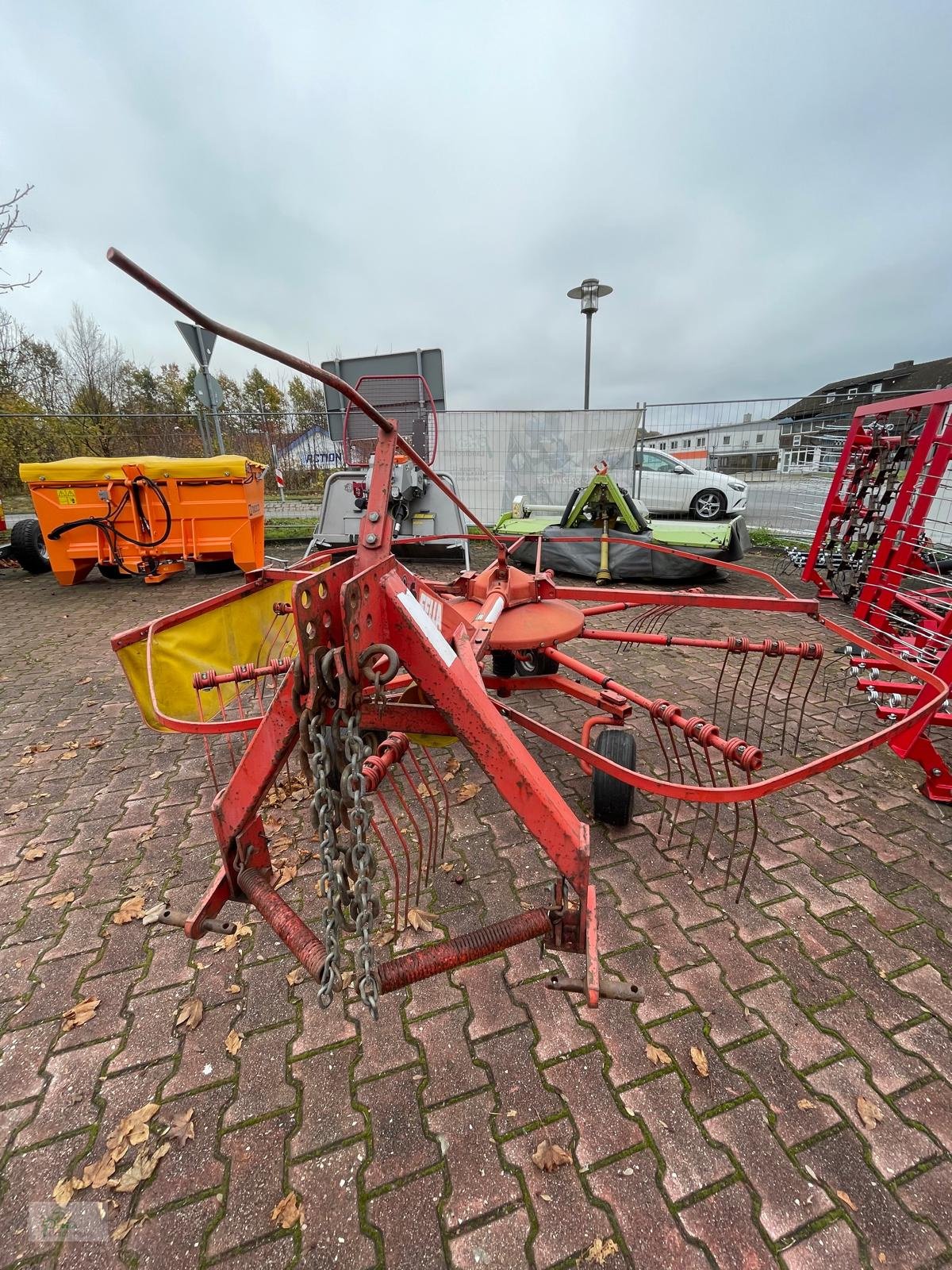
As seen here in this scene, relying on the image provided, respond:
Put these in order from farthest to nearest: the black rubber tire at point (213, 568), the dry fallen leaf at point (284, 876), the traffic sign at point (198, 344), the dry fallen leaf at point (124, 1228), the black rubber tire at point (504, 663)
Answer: the black rubber tire at point (213, 568) < the traffic sign at point (198, 344) < the black rubber tire at point (504, 663) < the dry fallen leaf at point (284, 876) < the dry fallen leaf at point (124, 1228)

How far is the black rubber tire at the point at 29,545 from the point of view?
7.85 meters

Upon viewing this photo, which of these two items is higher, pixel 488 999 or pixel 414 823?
pixel 414 823

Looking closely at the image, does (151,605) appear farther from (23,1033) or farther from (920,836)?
(920,836)

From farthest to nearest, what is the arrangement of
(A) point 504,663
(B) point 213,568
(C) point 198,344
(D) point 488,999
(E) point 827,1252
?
(B) point 213,568 < (C) point 198,344 < (A) point 504,663 < (D) point 488,999 < (E) point 827,1252

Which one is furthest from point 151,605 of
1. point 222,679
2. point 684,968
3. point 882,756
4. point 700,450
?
point 700,450

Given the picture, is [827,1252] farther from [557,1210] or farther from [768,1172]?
[557,1210]

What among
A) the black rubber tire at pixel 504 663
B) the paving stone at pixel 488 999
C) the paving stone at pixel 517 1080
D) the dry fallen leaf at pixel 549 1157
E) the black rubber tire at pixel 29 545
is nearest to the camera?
the dry fallen leaf at pixel 549 1157

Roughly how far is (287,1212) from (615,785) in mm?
1799

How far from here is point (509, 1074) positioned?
1.62 metres

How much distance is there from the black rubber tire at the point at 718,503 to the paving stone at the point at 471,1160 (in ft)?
34.8

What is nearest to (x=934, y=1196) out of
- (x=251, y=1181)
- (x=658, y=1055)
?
(x=658, y=1055)

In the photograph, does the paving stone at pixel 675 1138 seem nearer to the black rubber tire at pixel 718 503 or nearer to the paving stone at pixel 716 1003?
the paving stone at pixel 716 1003

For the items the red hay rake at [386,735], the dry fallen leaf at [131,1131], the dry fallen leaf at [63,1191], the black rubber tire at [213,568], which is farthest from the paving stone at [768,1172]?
the black rubber tire at [213,568]

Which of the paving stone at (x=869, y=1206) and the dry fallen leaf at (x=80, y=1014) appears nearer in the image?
the paving stone at (x=869, y=1206)
